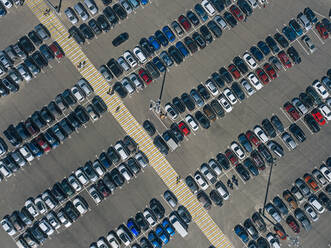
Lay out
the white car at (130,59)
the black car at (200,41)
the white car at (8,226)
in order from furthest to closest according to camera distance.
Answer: the black car at (200,41) → the white car at (130,59) → the white car at (8,226)

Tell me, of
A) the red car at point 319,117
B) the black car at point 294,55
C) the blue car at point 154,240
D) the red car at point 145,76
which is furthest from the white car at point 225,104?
the blue car at point 154,240

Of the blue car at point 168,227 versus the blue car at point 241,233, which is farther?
the blue car at point 241,233

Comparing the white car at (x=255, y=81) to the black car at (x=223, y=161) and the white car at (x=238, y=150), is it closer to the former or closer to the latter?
the white car at (x=238, y=150)

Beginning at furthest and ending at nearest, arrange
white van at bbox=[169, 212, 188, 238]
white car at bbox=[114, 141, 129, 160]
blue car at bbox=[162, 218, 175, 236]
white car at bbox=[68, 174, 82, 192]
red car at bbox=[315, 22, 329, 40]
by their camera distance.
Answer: red car at bbox=[315, 22, 329, 40], white car at bbox=[114, 141, 129, 160], blue car at bbox=[162, 218, 175, 236], white van at bbox=[169, 212, 188, 238], white car at bbox=[68, 174, 82, 192]

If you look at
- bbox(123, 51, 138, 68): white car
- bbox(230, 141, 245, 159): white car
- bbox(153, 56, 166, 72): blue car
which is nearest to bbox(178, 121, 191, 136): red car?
bbox(230, 141, 245, 159): white car

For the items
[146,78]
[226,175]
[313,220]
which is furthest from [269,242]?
[146,78]

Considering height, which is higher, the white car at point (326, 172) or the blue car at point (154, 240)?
the blue car at point (154, 240)

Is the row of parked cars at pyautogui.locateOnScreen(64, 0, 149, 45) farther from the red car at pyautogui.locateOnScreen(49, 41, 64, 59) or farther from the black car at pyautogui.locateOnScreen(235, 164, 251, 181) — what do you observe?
the black car at pyautogui.locateOnScreen(235, 164, 251, 181)

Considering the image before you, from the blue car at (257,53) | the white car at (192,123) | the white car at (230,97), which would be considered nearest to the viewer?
the white car at (192,123)
